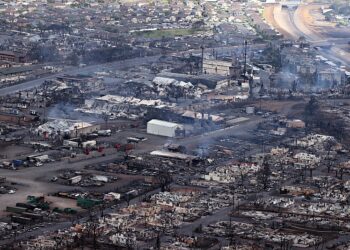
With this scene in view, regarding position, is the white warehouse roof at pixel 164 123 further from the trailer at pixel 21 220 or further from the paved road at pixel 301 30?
the paved road at pixel 301 30

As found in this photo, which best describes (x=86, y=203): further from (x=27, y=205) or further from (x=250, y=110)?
(x=250, y=110)

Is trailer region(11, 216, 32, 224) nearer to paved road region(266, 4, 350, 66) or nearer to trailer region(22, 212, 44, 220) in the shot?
trailer region(22, 212, 44, 220)

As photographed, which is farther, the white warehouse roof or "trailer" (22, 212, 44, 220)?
the white warehouse roof

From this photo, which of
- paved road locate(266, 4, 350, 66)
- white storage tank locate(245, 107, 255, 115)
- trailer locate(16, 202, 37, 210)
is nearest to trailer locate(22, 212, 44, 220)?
trailer locate(16, 202, 37, 210)

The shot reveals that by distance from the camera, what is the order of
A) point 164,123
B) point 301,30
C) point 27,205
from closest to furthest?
point 27,205
point 164,123
point 301,30

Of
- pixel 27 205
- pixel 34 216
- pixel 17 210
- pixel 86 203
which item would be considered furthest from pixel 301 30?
pixel 34 216

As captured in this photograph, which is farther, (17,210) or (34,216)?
(17,210)

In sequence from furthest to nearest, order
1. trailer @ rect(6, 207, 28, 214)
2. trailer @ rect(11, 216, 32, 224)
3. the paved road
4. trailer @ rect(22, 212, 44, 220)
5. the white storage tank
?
the paved road < the white storage tank < trailer @ rect(6, 207, 28, 214) < trailer @ rect(22, 212, 44, 220) < trailer @ rect(11, 216, 32, 224)

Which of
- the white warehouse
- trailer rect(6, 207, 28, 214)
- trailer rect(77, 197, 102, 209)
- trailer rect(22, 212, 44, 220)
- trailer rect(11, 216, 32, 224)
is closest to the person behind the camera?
trailer rect(11, 216, 32, 224)

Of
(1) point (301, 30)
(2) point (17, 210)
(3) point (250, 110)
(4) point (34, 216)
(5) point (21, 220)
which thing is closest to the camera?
(5) point (21, 220)
